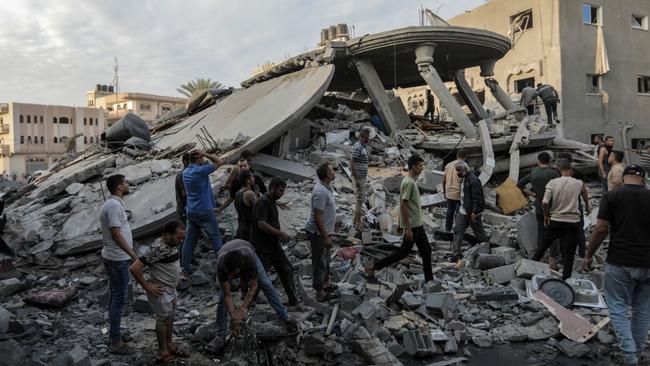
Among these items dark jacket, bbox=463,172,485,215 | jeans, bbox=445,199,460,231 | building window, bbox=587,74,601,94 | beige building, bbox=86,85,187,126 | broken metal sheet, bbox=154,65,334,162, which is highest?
beige building, bbox=86,85,187,126

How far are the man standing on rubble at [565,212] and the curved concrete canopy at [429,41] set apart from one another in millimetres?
6293

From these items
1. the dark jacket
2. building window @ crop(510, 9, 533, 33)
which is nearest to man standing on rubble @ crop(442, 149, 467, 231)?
the dark jacket

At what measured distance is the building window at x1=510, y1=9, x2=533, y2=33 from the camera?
2011cm

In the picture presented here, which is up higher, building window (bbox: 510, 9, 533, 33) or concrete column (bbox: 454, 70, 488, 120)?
building window (bbox: 510, 9, 533, 33)

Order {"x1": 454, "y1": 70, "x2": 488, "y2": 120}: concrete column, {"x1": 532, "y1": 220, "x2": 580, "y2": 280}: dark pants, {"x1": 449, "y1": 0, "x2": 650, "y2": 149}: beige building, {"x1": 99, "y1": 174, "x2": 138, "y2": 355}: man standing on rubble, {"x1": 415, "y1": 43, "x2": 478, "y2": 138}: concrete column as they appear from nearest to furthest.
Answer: {"x1": 99, "y1": 174, "x2": 138, "y2": 355}: man standing on rubble < {"x1": 532, "y1": 220, "x2": 580, "y2": 280}: dark pants < {"x1": 415, "y1": 43, "x2": 478, "y2": 138}: concrete column < {"x1": 454, "y1": 70, "x2": 488, "y2": 120}: concrete column < {"x1": 449, "y1": 0, "x2": 650, "y2": 149}: beige building

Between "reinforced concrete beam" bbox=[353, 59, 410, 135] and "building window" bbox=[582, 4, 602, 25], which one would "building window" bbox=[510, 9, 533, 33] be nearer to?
"building window" bbox=[582, 4, 602, 25]

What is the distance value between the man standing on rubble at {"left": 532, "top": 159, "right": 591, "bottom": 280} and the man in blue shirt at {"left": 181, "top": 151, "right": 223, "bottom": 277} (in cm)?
416

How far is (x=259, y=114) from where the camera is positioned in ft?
36.2

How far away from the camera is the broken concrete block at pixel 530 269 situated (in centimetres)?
570

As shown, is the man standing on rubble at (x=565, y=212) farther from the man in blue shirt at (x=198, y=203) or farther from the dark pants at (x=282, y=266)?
the man in blue shirt at (x=198, y=203)

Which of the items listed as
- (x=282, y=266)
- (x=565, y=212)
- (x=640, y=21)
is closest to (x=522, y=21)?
(x=640, y=21)

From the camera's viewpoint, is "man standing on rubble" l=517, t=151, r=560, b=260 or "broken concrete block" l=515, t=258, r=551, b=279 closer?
"broken concrete block" l=515, t=258, r=551, b=279

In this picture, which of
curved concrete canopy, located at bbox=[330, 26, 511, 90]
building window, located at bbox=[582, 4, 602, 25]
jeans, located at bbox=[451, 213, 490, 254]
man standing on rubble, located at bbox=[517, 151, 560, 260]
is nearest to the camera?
man standing on rubble, located at bbox=[517, 151, 560, 260]

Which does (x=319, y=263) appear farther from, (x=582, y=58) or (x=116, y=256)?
(x=582, y=58)
